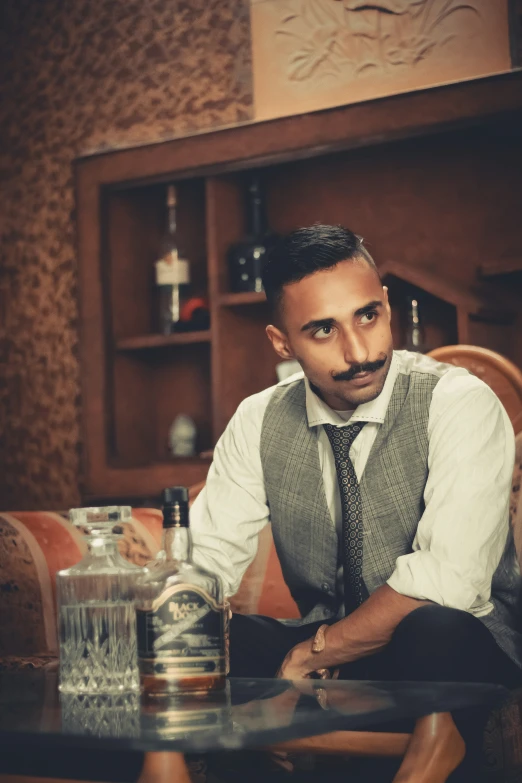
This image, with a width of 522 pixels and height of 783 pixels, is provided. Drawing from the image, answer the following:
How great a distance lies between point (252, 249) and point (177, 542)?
6.51 feet

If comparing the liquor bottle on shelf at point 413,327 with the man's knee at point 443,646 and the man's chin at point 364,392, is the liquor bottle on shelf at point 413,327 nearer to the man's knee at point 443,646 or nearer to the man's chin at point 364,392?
the man's chin at point 364,392

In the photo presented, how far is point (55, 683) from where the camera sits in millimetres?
1355

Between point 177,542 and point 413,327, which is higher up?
point 413,327

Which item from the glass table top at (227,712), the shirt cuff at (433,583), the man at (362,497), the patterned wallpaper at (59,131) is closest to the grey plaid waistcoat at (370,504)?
the man at (362,497)

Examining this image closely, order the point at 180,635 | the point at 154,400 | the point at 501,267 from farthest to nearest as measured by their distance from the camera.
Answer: the point at 154,400 < the point at 501,267 < the point at 180,635

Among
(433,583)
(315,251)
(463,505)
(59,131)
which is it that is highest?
(59,131)

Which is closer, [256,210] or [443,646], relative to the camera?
[443,646]

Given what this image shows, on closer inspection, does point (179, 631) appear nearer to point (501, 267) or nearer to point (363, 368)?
point (363, 368)

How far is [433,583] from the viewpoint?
1.44 meters

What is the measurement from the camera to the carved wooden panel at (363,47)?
286 cm

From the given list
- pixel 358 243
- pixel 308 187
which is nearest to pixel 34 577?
pixel 358 243

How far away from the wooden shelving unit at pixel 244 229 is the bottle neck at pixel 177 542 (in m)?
1.58

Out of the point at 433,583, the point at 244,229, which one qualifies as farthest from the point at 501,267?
the point at 433,583

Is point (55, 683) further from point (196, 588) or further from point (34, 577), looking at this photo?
point (34, 577)
